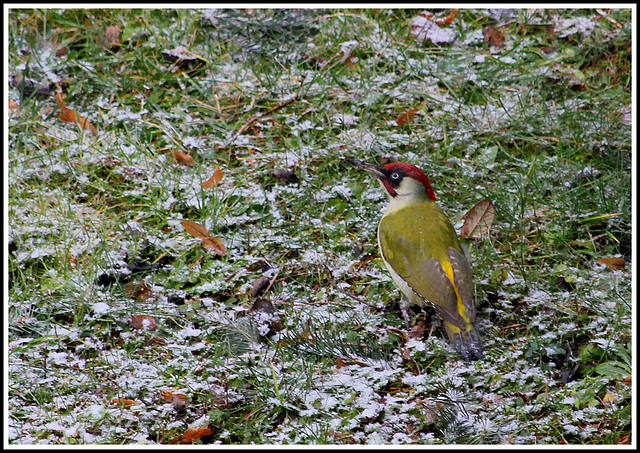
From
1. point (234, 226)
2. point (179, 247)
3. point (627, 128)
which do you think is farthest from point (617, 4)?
point (179, 247)

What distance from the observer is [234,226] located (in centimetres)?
467

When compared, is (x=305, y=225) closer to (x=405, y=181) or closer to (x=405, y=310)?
(x=405, y=181)

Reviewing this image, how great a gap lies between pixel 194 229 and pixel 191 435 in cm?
159

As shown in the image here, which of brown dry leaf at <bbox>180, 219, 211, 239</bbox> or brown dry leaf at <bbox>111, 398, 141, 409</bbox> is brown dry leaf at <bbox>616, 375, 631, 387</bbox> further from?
brown dry leaf at <bbox>180, 219, 211, 239</bbox>

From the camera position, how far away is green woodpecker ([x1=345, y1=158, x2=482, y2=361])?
3676 mm

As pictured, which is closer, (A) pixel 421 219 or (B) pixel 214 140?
(A) pixel 421 219

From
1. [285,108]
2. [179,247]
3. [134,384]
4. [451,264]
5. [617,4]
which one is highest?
[617,4]

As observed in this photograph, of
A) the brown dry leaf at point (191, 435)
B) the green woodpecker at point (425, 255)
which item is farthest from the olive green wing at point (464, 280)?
the brown dry leaf at point (191, 435)

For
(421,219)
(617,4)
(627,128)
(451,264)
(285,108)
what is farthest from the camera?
(617,4)

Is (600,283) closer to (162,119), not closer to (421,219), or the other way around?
(421,219)

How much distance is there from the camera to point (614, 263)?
4297 mm

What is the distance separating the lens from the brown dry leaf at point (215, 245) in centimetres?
445

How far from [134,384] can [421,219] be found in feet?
5.89

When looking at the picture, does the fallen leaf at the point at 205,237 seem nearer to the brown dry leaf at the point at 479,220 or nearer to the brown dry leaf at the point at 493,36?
the brown dry leaf at the point at 479,220
